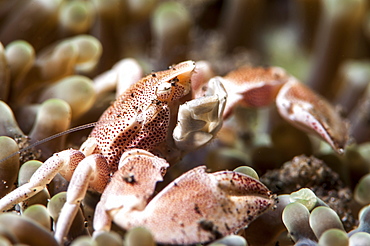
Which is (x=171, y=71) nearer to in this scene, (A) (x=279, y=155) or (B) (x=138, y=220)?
(B) (x=138, y=220)

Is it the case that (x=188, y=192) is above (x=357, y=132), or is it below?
above

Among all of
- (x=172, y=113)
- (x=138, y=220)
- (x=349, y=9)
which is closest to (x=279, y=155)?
(x=172, y=113)

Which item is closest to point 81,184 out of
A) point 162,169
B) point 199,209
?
point 162,169

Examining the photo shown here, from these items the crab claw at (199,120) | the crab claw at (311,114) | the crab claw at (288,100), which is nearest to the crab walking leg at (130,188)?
the crab claw at (199,120)

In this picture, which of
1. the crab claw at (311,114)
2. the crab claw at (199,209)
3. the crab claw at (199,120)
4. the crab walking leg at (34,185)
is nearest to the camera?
the crab claw at (199,209)

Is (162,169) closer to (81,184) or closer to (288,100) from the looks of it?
(81,184)

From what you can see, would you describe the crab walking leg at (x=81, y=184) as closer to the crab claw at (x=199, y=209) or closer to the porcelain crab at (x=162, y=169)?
the porcelain crab at (x=162, y=169)
